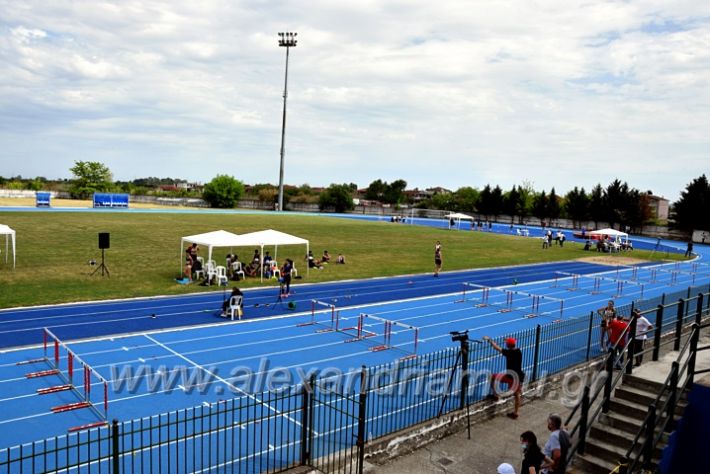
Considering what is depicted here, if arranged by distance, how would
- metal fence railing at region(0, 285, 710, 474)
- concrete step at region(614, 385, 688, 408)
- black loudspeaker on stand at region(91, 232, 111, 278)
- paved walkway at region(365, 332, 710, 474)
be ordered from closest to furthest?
metal fence railing at region(0, 285, 710, 474)
paved walkway at region(365, 332, 710, 474)
concrete step at region(614, 385, 688, 408)
black loudspeaker on stand at region(91, 232, 111, 278)

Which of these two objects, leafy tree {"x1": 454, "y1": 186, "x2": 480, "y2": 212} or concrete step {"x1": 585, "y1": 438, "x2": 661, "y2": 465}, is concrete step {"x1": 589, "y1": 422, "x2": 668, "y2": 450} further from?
leafy tree {"x1": 454, "y1": 186, "x2": 480, "y2": 212}

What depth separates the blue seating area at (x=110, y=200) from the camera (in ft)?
247

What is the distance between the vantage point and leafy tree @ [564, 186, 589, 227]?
9294cm

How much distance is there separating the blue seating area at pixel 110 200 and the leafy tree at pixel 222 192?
29.5 m

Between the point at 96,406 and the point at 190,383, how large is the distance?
218cm

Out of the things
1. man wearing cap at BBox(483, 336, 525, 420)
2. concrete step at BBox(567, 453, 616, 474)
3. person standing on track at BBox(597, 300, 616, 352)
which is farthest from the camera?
person standing on track at BBox(597, 300, 616, 352)

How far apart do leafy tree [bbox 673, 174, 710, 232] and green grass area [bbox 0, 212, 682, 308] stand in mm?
26970

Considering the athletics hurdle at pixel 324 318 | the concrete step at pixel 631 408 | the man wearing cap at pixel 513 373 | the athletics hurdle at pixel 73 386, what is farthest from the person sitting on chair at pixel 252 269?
the concrete step at pixel 631 408

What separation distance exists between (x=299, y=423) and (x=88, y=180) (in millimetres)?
115903

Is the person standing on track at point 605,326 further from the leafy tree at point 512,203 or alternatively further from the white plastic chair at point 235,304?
the leafy tree at point 512,203

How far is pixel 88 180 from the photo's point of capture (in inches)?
4427

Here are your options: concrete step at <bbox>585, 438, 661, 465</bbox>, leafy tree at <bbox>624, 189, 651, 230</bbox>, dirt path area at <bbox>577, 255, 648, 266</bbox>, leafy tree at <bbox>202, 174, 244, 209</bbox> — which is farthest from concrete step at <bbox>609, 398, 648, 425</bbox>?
leafy tree at <bbox>202, 174, 244, 209</bbox>

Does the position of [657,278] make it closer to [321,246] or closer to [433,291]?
[433,291]

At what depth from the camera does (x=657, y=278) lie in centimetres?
3731
